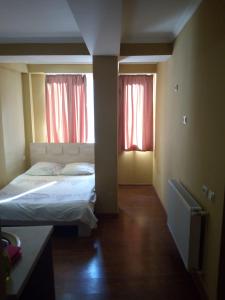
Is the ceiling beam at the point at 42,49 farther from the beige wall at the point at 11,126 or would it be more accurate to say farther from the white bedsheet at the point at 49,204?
the white bedsheet at the point at 49,204

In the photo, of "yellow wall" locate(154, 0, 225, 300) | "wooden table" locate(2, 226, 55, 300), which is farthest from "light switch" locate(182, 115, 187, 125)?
"wooden table" locate(2, 226, 55, 300)

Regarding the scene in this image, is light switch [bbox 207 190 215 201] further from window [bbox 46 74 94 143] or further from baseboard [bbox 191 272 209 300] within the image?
window [bbox 46 74 94 143]

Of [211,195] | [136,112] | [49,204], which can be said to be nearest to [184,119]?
[211,195]

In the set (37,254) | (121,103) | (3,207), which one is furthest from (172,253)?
(121,103)

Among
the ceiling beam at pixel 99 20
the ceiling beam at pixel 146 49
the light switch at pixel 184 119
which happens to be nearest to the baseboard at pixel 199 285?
the light switch at pixel 184 119

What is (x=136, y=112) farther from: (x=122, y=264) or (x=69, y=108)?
(x=122, y=264)

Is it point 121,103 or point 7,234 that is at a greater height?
point 121,103

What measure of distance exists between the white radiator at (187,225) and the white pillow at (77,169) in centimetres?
225

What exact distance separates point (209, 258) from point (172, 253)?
92 cm

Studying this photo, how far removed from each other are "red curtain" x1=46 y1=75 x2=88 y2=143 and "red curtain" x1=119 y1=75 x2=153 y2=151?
2.64 feet

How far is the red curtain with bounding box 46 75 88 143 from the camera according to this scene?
514 centimetres

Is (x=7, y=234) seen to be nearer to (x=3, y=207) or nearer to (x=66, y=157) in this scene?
(x=3, y=207)

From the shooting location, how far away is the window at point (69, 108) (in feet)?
16.9

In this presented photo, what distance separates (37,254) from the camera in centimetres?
148
